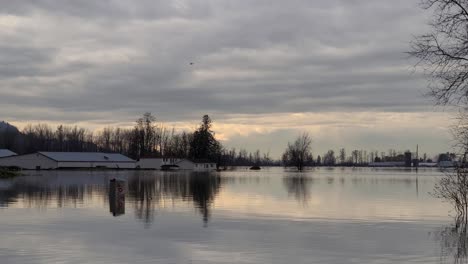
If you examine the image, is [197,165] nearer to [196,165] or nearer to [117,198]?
[196,165]

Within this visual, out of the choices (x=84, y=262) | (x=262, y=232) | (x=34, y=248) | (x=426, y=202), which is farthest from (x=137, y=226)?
(x=426, y=202)

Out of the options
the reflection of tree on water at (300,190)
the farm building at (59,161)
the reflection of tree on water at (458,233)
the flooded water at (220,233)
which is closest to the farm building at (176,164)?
the farm building at (59,161)

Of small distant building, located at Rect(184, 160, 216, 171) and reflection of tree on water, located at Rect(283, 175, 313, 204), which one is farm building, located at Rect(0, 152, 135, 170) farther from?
reflection of tree on water, located at Rect(283, 175, 313, 204)

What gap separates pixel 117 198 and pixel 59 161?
107004mm

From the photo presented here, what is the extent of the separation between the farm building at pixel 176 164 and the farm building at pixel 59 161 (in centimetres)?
1001

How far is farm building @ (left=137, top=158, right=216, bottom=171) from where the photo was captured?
149 metres

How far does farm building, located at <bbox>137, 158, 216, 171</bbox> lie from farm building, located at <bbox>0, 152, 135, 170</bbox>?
394 inches

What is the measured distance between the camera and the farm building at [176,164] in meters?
149

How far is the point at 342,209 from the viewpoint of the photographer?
95.1 ft

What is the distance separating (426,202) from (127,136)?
168407mm

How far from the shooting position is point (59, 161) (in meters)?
131

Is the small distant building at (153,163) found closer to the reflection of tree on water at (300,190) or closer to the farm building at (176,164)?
the farm building at (176,164)

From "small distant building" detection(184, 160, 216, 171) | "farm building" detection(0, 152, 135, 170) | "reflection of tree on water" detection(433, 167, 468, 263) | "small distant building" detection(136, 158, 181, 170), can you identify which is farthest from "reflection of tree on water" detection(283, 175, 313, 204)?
"small distant building" detection(136, 158, 181, 170)

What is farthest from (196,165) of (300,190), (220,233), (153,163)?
(220,233)
